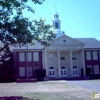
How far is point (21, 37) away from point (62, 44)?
38094 mm

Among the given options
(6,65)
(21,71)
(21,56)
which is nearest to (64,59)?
(21,56)

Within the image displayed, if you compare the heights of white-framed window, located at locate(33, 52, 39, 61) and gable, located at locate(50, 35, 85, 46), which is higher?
gable, located at locate(50, 35, 85, 46)

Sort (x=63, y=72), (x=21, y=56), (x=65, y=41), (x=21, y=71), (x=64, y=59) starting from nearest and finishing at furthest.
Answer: (x=21, y=71) → (x=65, y=41) → (x=21, y=56) → (x=63, y=72) → (x=64, y=59)

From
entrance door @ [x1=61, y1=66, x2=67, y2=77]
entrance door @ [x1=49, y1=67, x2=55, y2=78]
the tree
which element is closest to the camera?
the tree

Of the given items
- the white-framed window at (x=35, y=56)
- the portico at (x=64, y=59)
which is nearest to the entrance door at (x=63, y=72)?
the portico at (x=64, y=59)

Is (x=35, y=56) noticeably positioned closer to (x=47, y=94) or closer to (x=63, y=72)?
(x=63, y=72)

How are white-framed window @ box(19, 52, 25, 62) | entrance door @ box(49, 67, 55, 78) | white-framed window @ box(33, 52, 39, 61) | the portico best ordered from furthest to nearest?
entrance door @ box(49, 67, 55, 78)
white-framed window @ box(33, 52, 39, 61)
white-framed window @ box(19, 52, 25, 62)
the portico

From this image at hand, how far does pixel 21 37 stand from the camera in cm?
1455

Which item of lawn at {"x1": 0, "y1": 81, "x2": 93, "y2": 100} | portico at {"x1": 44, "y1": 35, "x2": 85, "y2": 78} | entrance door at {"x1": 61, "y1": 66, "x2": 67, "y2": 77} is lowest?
lawn at {"x1": 0, "y1": 81, "x2": 93, "y2": 100}

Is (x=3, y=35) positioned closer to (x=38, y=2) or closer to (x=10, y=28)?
(x=10, y=28)

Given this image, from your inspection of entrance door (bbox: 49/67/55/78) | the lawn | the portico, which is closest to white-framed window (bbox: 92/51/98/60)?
the portico

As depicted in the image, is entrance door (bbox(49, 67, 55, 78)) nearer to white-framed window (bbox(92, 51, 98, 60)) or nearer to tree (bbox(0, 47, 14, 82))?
tree (bbox(0, 47, 14, 82))

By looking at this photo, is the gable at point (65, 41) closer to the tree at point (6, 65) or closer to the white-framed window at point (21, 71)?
the white-framed window at point (21, 71)

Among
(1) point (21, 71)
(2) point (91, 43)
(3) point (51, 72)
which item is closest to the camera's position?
(1) point (21, 71)
